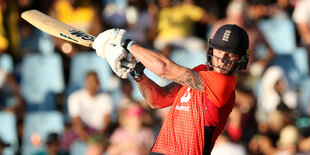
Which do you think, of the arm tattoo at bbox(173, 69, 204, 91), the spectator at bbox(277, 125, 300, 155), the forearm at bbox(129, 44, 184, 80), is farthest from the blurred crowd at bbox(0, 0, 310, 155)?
the forearm at bbox(129, 44, 184, 80)

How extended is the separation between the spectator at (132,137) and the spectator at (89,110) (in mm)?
685

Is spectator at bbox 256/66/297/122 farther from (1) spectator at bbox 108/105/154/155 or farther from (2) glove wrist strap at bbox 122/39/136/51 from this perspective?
(2) glove wrist strap at bbox 122/39/136/51

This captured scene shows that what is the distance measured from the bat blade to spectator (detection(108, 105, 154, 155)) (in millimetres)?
2980

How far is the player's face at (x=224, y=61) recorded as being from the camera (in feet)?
16.0

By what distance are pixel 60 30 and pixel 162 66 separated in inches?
50.7

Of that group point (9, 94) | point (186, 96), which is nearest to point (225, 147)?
point (186, 96)

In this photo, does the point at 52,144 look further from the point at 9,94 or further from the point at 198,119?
the point at 198,119

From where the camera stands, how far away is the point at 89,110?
9023mm

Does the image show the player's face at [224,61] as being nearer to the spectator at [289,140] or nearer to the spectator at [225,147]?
the spectator at [225,147]

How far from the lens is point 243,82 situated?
29.5 ft

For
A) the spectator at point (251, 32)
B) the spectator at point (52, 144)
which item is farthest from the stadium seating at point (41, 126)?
the spectator at point (251, 32)

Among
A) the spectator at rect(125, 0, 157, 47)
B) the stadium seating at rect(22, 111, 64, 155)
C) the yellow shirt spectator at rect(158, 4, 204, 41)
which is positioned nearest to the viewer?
the stadium seating at rect(22, 111, 64, 155)

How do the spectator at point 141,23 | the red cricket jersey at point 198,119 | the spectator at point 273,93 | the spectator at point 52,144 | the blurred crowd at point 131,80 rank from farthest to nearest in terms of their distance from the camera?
the spectator at point 141,23 → the spectator at point 273,93 → the spectator at point 52,144 → the blurred crowd at point 131,80 → the red cricket jersey at point 198,119

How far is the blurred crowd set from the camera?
8227 mm
